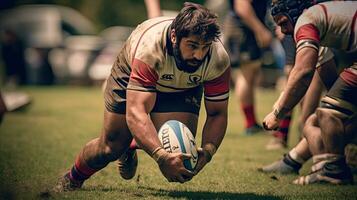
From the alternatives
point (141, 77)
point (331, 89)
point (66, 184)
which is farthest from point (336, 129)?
point (66, 184)

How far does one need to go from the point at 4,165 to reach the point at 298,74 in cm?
335

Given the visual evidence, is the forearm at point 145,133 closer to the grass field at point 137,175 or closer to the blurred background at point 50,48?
the grass field at point 137,175

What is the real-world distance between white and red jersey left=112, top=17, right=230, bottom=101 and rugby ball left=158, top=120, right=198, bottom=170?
0.34 m

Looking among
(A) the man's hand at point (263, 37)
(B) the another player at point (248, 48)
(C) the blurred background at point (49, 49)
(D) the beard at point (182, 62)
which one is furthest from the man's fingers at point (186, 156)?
(C) the blurred background at point (49, 49)

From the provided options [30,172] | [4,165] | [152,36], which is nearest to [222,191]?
[152,36]

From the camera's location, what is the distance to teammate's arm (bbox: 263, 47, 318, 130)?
6.29 meters

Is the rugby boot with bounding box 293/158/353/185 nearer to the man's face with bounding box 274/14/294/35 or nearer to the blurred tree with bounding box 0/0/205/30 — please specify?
the man's face with bounding box 274/14/294/35

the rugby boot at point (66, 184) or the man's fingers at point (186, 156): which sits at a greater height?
the man's fingers at point (186, 156)

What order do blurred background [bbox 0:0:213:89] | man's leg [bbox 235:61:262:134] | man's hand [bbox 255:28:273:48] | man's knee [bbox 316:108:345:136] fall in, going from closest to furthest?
1. man's knee [bbox 316:108:345:136]
2. man's hand [bbox 255:28:273:48]
3. man's leg [bbox 235:61:262:134]
4. blurred background [bbox 0:0:213:89]

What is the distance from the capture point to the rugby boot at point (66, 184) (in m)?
6.49

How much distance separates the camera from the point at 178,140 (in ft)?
19.2

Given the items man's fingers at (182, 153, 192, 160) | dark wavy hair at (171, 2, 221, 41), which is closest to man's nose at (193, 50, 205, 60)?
dark wavy hair at (171, 2, 221, 41)

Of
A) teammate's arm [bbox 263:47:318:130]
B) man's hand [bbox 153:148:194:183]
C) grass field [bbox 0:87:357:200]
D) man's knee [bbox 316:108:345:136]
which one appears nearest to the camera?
man's hand [bbox 153:148:194:183]

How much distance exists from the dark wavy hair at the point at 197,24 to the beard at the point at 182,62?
0.12 metres
